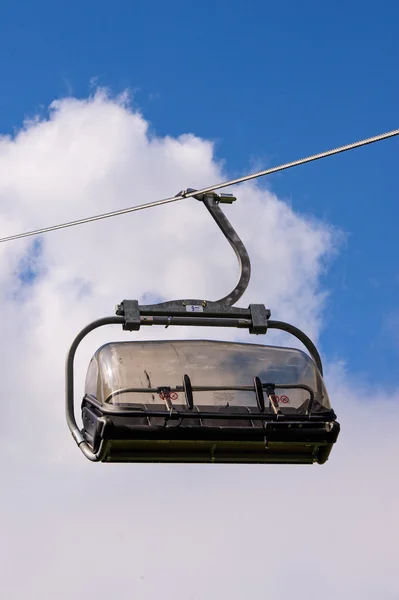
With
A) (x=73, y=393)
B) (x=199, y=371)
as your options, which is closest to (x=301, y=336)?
(x=199, y=371)

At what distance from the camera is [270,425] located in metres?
14.8

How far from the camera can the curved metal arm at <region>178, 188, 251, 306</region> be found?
51.2ft

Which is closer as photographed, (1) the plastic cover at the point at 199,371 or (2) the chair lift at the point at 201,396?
(2) the chair lift at the point at 201,396

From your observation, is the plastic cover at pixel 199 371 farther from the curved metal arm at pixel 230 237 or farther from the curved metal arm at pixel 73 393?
the curved metal arm at pixel 230 237

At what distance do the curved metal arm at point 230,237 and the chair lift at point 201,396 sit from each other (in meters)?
0.02

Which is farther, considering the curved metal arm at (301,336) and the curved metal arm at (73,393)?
the curved metal arm at (301,336)

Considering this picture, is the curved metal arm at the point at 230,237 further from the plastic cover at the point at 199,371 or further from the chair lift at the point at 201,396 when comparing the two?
the plastic cover at the point at 199,371

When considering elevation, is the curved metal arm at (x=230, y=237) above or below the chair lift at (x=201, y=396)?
above

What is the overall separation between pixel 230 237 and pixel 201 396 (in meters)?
1.84

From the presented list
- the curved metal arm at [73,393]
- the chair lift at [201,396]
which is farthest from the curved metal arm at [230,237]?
the curved metal arm at [73,393]

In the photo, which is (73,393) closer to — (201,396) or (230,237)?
(201,396)

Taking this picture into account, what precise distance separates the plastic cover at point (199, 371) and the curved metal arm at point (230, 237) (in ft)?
1.74

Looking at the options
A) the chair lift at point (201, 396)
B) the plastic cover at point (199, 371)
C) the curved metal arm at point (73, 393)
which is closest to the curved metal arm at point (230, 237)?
the chair lift at point (201, 396)

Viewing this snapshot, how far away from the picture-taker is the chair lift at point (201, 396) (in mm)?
14633
